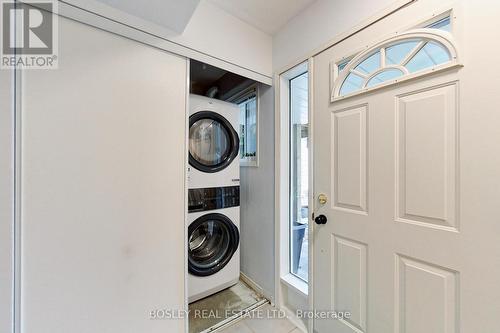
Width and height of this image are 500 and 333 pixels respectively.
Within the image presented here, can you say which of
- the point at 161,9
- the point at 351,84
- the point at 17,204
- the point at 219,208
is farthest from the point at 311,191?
the point at 17,204

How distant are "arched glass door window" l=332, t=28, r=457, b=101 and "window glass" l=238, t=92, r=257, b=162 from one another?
97 cm

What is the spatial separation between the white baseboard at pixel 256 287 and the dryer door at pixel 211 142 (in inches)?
47.8

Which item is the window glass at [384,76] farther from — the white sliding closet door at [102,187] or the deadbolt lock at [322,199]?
the white sliding closet door at [102,187]

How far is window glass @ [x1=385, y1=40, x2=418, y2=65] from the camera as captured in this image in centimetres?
104

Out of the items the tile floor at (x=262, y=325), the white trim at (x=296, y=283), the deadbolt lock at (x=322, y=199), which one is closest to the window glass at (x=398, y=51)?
the deadbolt lock at (x=322, y=199)

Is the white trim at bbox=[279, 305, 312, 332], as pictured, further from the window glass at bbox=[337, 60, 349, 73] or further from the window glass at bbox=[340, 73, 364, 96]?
the window glass at bbox=[337, 60, 349, 73]

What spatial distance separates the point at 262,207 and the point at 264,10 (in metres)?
1.64

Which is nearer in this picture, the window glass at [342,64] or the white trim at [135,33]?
the white trim at [135,33]

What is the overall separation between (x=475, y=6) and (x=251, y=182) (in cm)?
180

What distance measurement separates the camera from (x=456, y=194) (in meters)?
0.89

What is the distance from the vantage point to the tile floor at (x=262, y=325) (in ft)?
5.15

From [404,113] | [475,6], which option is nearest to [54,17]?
[404,113]

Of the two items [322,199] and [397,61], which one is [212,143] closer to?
[322,199]

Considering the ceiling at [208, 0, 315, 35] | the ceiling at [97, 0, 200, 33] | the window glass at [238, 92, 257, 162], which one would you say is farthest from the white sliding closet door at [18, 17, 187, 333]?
the window glass at [238, 92, 257, 162]
